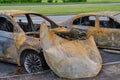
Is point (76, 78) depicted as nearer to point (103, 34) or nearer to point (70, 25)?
point (103, 34)

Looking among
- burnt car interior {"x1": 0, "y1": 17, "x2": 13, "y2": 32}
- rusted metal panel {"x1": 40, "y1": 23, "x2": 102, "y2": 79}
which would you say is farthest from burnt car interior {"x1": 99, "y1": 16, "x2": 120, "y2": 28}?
burnt car interior {"x1": 0, "y1": 17, "x2": 13, "y2": 32}

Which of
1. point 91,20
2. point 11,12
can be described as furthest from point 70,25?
point 11,12

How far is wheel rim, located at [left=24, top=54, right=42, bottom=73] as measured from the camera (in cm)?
1177

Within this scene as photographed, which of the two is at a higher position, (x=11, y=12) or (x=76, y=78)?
(x=11, y=12)

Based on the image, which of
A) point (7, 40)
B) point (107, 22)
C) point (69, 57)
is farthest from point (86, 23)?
point (69, 57)

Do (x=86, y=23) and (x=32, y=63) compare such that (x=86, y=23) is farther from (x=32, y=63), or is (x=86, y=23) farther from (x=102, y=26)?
(x=32, y=63)

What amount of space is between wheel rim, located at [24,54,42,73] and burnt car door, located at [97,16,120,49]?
13.5 feet

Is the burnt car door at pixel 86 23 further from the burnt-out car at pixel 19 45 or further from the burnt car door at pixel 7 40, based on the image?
the burnt car door at pixel 7 40

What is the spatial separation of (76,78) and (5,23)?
347 centimetres

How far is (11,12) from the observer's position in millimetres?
13352

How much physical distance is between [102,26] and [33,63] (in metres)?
4.76

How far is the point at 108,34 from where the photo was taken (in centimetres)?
1515

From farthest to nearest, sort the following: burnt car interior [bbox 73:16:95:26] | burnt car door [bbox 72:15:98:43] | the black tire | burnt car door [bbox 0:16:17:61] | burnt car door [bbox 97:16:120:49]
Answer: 1. burnt car interior [bbox 73:16:95:26]
2. burnt car door [bbox 72:15:98:43]
3. burnt car door [bbox 97:16:120:49]
4. burnt car door [bbox 0:16:17:61]
5. the black tire

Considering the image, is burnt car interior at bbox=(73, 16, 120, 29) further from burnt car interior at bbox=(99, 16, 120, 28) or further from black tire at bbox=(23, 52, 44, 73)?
black tire at bbox=(23, 52, 44, 73)
